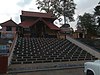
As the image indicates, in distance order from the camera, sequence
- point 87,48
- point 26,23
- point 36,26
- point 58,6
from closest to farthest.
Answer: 1. point 87,48
2. point 26,23
3. point 36,26
4. point 58,6

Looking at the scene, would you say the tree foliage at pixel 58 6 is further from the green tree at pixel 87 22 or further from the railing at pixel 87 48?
the railing at pixel 87 48

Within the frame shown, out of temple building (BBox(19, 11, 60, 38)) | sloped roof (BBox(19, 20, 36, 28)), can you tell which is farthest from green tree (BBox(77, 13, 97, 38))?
sloped roof (BBox(19, 20, 36, 28))

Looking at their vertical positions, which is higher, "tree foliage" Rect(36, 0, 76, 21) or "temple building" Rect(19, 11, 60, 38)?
"tree foliage" Rect(36, 0, 76, 21)

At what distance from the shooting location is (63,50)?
72.4ft

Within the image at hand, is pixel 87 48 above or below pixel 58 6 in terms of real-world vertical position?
below

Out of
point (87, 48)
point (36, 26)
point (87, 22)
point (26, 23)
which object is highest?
point (87, 22)

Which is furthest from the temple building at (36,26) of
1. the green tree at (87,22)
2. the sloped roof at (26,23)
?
the green tree at (87,22)

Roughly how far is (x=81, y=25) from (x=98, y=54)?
3156 centimetres

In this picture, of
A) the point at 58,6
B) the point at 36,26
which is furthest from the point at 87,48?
the point at 58,6

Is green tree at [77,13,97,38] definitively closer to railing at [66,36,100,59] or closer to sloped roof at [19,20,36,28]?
sloped roof at [19,20,36,28]

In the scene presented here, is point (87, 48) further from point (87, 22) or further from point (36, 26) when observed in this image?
point (87, 22)

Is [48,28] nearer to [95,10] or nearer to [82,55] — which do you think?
[82,55]

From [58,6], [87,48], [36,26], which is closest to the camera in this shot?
[87,48]

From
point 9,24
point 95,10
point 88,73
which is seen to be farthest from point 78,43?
point 95,10
